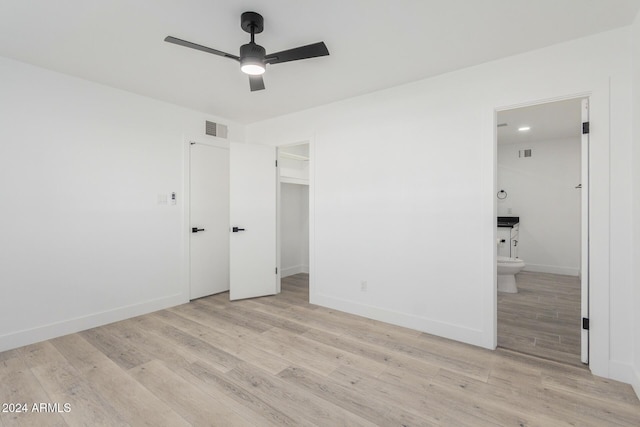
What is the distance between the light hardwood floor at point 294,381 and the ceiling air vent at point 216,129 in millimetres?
2632

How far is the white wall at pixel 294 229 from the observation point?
→ 18.2ft

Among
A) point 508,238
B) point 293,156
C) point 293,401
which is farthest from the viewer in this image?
point 508,238

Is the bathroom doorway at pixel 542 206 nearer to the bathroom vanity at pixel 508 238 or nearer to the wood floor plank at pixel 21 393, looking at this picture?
the bathroom vanity at pixel 508 238

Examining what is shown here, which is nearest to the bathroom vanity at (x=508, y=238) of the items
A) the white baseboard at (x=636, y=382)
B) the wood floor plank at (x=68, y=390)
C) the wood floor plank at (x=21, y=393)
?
the white baseboard at (x=636, y=382)

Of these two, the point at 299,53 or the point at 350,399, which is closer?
the point at 350,399

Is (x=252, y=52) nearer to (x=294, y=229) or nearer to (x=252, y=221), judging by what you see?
(x=252, y=221)

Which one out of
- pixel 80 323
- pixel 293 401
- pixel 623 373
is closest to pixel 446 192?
pixel 623 373

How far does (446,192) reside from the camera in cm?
294

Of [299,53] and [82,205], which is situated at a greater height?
[299,53]

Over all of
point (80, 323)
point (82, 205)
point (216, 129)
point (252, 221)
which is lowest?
point (80, 323)

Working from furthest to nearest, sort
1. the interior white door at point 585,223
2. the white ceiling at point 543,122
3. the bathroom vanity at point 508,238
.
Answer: the bathroom vanity at point 508,238 → the white ceiling at point 543,122 → the interior white door at point 585,223

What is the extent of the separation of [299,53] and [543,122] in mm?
4297

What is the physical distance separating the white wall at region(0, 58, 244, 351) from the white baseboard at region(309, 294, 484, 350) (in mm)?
1987

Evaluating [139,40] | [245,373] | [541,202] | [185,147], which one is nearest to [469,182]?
[245,373]
